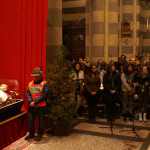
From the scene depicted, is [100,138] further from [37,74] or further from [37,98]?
[37,74]

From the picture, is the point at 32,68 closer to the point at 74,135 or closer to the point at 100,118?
the point at 74,135

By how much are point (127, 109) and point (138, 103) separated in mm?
405

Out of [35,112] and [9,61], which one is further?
[9,61]

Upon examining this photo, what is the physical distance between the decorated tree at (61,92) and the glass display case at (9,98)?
33.9 inches

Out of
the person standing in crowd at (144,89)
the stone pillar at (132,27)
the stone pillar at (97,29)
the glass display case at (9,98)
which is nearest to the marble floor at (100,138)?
the person standing in crowd at (144,89)

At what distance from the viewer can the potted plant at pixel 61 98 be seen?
6406mm

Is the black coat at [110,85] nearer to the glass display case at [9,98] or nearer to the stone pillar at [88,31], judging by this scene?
the glass display case at [9,98]

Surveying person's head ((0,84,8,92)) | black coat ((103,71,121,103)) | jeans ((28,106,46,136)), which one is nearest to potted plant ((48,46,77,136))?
jeans ((28,106,46,136))

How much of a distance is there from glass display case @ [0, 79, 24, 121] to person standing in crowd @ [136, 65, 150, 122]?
3718mm

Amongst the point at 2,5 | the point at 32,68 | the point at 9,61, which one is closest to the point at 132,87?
the point at 32,68

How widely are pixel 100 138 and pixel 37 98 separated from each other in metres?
1.92

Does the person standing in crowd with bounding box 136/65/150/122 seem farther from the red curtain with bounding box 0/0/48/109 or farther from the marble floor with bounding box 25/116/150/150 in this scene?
the red curtain with bounding box 0/0/48/109

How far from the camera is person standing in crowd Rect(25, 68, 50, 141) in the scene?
6.11m

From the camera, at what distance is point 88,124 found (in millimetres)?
7605
